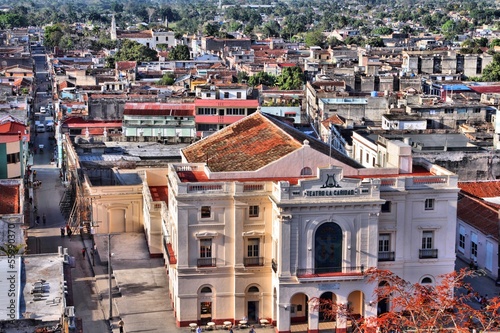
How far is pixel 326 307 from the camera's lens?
37531 millimetres

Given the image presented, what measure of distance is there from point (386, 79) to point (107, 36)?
Answer: 97489 millimetres

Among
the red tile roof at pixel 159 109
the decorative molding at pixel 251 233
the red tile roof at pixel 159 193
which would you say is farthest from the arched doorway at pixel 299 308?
the red tile roof at pixel 159 109

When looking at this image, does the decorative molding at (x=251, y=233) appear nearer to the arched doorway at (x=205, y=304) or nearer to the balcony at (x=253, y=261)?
the balcony at (x=253, y=261)

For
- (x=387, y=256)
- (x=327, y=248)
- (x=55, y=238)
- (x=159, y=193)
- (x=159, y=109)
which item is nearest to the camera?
(x=327, y=248)

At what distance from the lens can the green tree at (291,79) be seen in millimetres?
101338

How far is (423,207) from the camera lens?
38938 mm

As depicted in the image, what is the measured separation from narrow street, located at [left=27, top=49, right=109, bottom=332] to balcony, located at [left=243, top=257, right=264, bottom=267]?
6310 millimetres

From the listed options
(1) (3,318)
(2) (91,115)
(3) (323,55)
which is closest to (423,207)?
(1) (3,318)

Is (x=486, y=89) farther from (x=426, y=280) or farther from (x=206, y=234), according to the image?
(x=206, y=234)

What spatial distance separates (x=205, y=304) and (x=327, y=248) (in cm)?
593

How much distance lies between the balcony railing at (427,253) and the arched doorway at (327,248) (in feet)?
13.2

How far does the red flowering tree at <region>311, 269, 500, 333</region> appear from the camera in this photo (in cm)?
2875

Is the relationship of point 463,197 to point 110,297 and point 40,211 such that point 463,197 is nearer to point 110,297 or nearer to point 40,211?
point 110,297

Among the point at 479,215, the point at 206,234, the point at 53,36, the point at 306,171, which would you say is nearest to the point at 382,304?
the point at 306,171
